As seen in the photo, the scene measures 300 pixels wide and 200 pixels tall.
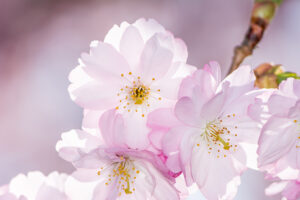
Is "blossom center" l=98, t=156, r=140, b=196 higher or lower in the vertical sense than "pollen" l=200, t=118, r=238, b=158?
lower

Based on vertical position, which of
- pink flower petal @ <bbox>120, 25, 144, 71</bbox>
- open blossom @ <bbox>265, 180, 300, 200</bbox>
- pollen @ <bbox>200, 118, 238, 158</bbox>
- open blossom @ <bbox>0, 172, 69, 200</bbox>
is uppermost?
pink flower petal @ <bbox>120, 25, 144, 71</bbox>

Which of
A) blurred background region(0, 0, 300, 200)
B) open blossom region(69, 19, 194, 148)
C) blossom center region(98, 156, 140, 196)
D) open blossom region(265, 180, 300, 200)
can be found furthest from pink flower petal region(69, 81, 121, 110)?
blurred background region(0, 0, 300, 200)

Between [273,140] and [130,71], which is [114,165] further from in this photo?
[273,140]

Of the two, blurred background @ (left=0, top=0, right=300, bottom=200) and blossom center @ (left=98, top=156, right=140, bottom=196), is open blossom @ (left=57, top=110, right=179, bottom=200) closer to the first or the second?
blossom center @ (left=98, top=156, right=140, bottom=196)

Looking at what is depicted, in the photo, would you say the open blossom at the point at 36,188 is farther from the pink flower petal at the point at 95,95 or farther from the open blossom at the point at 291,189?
the open blossom at the point at 291,189

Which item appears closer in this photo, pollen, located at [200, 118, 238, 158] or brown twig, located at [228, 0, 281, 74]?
pollen, located at [200, 118, 238, 158]

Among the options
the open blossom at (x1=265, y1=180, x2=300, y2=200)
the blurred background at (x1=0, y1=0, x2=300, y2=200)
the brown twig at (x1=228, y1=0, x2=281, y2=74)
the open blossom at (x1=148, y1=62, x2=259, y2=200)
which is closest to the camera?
the open blossom at (x1=148, y1=62, x2=259, y2=200)

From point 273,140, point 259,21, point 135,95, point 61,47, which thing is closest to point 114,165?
point 135,95
